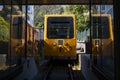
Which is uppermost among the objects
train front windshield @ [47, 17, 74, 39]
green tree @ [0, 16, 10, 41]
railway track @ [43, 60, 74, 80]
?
train front windshield @ [47, 17, 74, 39]

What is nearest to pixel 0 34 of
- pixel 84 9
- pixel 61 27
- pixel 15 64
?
pixel 15 64

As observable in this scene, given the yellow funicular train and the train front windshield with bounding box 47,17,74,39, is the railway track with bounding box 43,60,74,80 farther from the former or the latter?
the train front windshield with bounding box 47,17,74,39

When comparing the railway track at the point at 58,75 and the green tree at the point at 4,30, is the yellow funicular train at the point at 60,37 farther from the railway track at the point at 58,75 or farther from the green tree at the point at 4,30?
the green tree at the point at 4,30

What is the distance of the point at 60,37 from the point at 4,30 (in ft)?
42.8

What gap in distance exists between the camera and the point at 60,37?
23688 millimetres

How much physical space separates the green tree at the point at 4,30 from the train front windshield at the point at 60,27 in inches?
497

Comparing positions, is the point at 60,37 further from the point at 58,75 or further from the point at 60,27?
the point at 58,75

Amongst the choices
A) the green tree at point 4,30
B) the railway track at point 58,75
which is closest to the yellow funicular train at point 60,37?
the railway track at point 58,75

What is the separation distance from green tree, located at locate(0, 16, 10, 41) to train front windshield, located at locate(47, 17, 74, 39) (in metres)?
12.6

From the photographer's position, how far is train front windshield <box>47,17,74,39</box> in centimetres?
2381

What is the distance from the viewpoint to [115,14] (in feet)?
25.7

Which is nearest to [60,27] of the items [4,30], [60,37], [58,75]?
[60,37]

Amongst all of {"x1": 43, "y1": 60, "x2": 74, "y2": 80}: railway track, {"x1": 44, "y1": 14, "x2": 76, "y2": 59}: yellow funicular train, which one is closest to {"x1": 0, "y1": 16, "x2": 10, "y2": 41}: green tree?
{"x1": 43, "y1": 60, "x2": 74, "y2": 80}: railway track

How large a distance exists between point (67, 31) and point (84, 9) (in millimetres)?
21494
